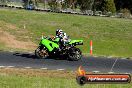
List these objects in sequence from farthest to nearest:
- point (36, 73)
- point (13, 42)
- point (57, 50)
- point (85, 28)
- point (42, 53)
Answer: point (85, 28) → point (13, 42) → point (57, 50) → point (42, 53) → point (36, 73)

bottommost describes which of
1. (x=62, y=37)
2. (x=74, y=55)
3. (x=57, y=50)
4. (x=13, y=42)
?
(x=13, y=42)

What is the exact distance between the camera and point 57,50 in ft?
81.9

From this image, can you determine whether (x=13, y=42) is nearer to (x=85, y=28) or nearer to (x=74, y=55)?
(x=74, y=55)

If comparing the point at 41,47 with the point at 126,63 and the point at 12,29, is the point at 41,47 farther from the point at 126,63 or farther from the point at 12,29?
the point at 12,29

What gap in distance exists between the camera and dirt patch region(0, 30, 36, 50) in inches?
1341

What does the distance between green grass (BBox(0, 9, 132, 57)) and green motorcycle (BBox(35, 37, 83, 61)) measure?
14291mm

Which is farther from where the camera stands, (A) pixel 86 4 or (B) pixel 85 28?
(A) pixel 86 4

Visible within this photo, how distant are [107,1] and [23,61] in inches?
2256

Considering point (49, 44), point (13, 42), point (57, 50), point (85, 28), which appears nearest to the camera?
point (49, 44)

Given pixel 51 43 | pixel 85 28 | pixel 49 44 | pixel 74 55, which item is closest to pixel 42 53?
pixel 49 44

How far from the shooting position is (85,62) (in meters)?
24.3

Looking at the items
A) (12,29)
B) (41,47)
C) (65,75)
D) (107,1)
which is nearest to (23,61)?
→ (41,47)

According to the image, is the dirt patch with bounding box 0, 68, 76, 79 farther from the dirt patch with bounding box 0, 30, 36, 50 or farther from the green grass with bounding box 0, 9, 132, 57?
the green grass with bounding box 0, 9, 132, 57

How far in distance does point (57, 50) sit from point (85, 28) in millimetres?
25447
